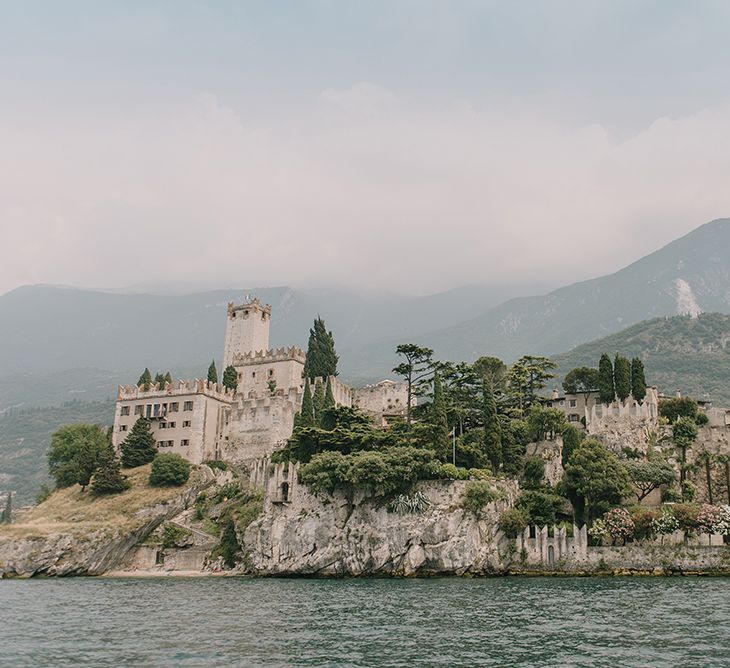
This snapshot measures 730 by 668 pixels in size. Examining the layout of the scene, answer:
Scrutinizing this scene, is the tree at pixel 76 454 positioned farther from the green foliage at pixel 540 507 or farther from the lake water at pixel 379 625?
the green foliage at pixel 540 507

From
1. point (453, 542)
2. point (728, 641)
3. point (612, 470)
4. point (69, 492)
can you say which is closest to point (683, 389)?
point (612, 470)

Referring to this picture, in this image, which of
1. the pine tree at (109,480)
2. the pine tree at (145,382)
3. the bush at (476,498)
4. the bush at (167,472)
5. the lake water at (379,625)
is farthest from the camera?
the pine tree at (145,382)

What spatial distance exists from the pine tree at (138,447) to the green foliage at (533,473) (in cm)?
4384

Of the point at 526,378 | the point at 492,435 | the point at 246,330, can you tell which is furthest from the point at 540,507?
the point at 246,330

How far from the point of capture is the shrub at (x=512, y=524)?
67.2 metres

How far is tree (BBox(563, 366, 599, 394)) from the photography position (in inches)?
3593

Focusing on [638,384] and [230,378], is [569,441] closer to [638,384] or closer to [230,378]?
[638,384]

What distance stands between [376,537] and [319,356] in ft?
120

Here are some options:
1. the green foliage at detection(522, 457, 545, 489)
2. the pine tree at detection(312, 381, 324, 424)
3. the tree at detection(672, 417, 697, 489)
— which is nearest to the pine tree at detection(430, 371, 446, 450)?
the green foliage at detection(522, 457, 545, 489)

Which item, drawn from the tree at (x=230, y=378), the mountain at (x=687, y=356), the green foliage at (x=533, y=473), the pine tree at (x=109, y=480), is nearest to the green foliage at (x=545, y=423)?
the green foliage at (x=533, y=473)

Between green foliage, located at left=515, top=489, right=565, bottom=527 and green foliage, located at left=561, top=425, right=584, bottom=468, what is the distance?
6.68 m

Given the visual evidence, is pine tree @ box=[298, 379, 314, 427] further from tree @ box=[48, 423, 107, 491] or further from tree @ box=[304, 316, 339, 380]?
tree @ box=[48, 423, 107, 491]

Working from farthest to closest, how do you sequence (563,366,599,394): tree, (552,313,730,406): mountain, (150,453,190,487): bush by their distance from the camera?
(552,313,730,406): mountain
(563,366,599,394): tree
(150,453,190,487): bush

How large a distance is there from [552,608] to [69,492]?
2507 inches
